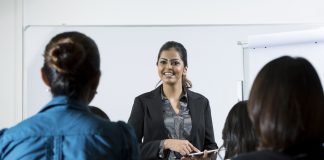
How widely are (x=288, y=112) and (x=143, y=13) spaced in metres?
2.83

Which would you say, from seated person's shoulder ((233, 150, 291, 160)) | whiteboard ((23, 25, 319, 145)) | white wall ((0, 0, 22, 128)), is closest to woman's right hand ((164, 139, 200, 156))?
whiteboard ((23, 25, 319, 145))

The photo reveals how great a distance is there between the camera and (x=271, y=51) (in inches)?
138

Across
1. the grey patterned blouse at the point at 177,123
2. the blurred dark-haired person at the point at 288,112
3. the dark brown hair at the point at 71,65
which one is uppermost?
the dark brown hair at the point at 71,65

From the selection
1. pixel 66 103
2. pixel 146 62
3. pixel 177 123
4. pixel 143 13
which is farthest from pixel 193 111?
pixel 66 103

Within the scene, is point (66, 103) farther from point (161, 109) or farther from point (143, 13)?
point (143, 13)

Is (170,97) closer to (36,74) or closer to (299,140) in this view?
(36,74)

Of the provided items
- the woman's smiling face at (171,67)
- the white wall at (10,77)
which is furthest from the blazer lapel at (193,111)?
the white wall at (10,77)

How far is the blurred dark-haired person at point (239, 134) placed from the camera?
1.64 m

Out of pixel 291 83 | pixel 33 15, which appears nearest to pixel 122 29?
pixel 33 15

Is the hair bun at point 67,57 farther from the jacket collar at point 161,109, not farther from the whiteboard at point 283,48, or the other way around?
the whiteboard at point 283,48

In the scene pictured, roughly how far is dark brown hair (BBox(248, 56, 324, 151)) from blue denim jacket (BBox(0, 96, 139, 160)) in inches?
17.4

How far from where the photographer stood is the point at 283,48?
3480mm

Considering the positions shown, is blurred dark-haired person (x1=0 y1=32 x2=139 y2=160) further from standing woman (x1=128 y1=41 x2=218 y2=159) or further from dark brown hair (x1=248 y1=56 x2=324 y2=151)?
standing woman (x1=128 y1=41 x2=218 y2=159)

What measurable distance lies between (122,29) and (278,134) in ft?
9.00
